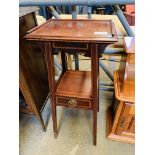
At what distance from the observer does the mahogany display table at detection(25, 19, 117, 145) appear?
0.86 metres

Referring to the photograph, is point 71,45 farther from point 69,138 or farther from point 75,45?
point 69,138

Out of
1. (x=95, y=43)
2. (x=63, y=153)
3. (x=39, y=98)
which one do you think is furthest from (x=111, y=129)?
(x=95, y=43)

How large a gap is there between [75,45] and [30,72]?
0.45m

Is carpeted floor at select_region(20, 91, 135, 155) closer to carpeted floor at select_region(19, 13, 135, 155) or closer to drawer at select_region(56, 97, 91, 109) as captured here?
carpeted floor at select_region(19, 13, 135, 155)

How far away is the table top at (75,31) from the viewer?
33.0 inches

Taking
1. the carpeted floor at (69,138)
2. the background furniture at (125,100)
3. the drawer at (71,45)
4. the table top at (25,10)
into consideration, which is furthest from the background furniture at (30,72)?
the background furniture at (125,100)

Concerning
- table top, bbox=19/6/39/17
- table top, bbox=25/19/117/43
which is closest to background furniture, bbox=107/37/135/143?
table top, bbox=25/19/117/43

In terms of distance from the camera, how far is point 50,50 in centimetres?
94

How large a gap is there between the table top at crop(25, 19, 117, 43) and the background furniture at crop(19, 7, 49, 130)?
0.16 metres

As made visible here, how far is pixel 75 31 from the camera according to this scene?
0.95m

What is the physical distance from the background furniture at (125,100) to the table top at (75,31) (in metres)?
0.18
